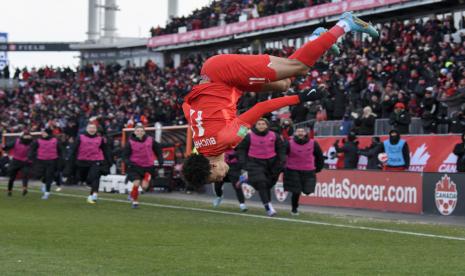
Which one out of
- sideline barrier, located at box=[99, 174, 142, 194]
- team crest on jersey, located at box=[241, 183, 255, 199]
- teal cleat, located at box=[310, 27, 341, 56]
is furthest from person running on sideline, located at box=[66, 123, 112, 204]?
teal cleat, located at box=[310, 27, 341, 56]

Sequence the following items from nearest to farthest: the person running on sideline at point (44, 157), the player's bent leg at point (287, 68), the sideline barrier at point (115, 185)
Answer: the player's bent leg at point (287, 68) → the person running on sideline at point (44, 157) → the sideline barrier at point (115, 185)

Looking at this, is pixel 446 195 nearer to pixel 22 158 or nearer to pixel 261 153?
pixel 261 153

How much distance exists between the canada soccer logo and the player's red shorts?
10587mm

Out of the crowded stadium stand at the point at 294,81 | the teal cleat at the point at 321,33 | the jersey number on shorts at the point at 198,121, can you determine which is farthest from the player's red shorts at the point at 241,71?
the crowded stadium stand at the point at 294,81

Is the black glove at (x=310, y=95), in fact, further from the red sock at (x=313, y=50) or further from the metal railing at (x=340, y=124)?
the metal railing at (x=340, y=124)

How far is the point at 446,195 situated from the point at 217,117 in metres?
10.9

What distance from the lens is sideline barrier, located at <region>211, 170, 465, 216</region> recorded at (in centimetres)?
1953

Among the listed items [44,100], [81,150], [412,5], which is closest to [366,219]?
[81,150]

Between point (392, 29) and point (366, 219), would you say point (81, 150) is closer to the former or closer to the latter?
point (366, 219)

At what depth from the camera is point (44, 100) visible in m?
54.7

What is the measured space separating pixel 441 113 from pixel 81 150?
9.53m

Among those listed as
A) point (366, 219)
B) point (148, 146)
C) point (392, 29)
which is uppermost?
point (392, 29)

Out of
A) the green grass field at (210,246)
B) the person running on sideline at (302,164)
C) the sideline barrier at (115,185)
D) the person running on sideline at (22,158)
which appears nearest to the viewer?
the green grass field at (210,246)

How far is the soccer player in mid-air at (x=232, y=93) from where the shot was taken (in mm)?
9656
